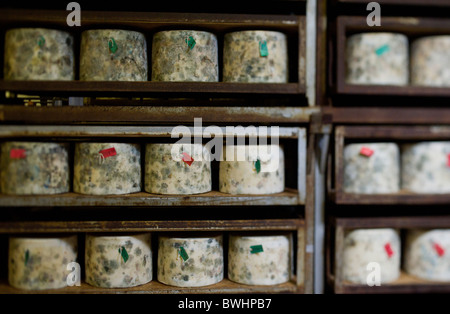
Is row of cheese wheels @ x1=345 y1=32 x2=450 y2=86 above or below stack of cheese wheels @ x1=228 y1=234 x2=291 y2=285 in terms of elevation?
above

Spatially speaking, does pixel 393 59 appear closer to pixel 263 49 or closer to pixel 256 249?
pixel 263 49

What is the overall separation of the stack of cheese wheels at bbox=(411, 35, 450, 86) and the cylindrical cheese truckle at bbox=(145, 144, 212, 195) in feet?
3.34

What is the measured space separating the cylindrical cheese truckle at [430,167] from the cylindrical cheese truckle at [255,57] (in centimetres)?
68

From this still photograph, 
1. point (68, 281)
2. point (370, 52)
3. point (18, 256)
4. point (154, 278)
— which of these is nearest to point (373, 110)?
point (370, 52)

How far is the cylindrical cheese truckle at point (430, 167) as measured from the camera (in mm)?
1563

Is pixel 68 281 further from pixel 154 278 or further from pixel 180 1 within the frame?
pixel 180 1

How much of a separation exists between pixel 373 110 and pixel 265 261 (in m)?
0.80

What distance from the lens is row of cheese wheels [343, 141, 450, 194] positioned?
1.55 m

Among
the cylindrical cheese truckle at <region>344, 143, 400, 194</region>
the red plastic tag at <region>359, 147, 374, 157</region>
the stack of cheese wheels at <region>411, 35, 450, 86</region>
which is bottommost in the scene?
the cylindrical cheese truckle at <region>344, 143, 400, 194</region>

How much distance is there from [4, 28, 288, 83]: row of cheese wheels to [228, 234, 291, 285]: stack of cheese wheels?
26.9 inches

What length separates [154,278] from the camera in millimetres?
1669

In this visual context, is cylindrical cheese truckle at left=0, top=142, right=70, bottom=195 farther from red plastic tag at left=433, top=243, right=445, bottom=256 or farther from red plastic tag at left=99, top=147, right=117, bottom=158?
red plastic tag at left=433, top=243, right=445, bottom=256

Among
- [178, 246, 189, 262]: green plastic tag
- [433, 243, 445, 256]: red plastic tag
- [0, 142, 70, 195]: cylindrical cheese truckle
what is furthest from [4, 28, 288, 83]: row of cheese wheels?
[433, 243, 445, 256]: red plastic tag

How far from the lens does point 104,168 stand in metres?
1.53
